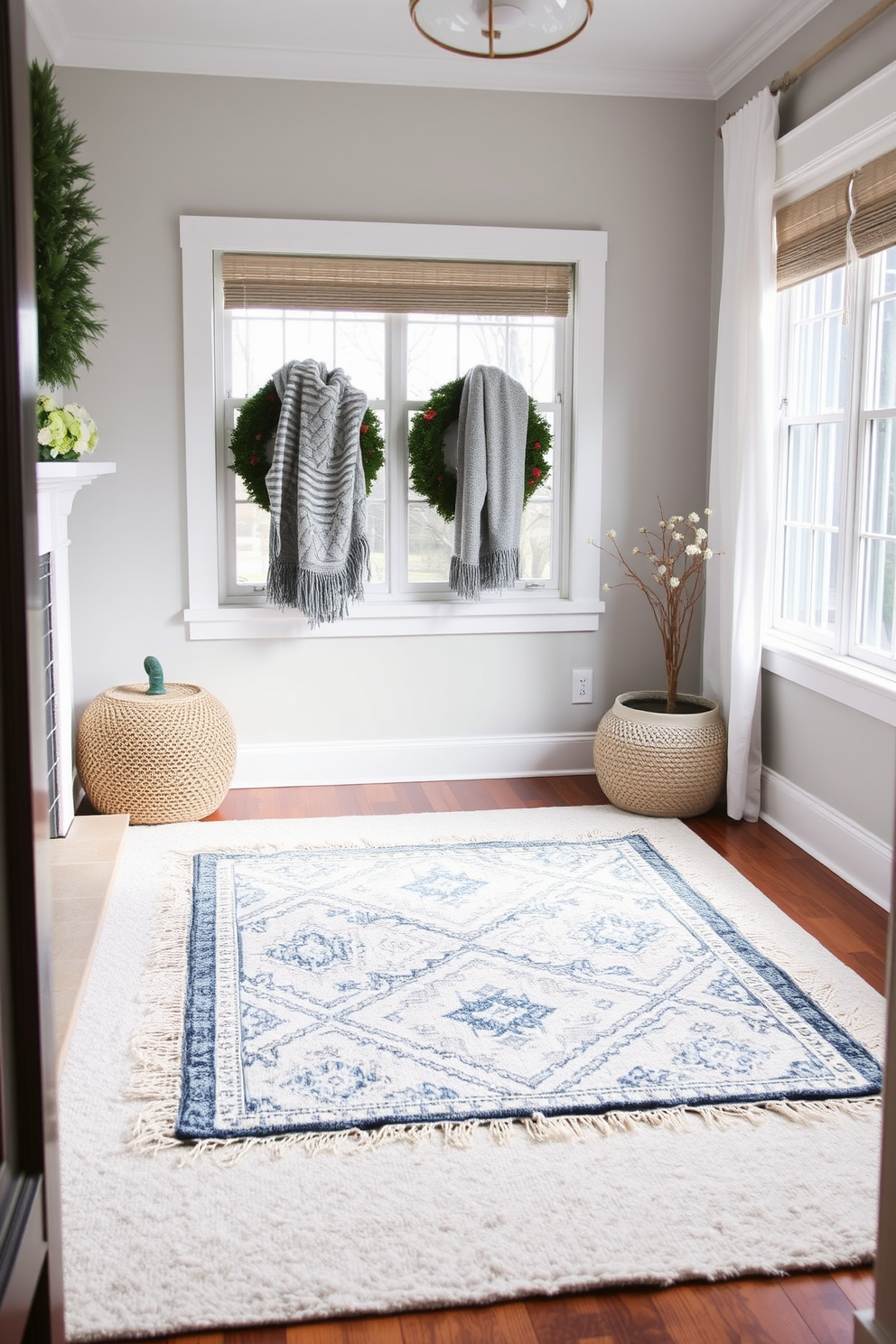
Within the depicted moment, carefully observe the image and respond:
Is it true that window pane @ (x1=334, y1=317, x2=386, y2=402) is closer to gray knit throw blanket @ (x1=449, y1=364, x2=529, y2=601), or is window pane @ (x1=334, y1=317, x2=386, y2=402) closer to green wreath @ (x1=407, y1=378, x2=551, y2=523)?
green wreath @ (x1=407, y1=378, x2=551, y2=523)

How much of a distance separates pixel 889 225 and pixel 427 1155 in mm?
2597

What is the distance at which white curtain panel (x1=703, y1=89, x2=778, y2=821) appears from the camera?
3869mm

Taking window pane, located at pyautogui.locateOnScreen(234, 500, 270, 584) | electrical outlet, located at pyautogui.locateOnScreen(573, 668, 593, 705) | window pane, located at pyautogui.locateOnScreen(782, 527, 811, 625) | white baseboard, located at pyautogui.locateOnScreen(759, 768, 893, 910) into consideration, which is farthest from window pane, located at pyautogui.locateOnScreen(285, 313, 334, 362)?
white baseboard, located at pyautogui.locateOnScreen(759, 768, 893, 910)

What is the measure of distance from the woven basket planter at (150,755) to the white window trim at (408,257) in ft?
1.53

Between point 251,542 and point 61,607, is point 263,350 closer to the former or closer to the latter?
point 251,542

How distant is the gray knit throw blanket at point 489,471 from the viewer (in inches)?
167

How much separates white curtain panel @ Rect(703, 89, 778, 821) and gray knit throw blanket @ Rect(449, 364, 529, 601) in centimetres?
70

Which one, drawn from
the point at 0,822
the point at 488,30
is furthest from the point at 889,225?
the point at 0,822

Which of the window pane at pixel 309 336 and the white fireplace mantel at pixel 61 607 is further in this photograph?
the window pane at pixel 309 336

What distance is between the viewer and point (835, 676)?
358cm

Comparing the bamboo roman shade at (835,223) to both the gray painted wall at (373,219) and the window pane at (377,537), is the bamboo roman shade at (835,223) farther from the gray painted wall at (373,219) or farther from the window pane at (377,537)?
the window pane at (377,537)

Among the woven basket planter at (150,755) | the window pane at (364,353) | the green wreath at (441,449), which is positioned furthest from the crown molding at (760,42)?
the woven basket planter at (150,755)

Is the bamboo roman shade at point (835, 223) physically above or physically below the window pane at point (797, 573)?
above

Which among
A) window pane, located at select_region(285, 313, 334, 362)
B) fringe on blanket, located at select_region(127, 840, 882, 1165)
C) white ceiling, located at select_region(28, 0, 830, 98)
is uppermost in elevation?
white ceiling, located at select_region(28, 0, 830, 98)
